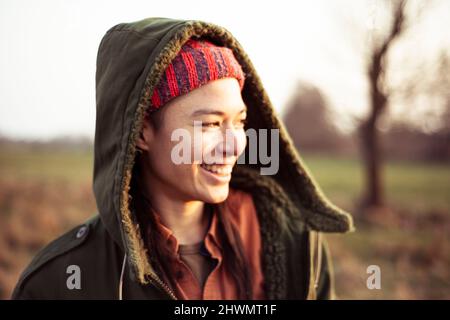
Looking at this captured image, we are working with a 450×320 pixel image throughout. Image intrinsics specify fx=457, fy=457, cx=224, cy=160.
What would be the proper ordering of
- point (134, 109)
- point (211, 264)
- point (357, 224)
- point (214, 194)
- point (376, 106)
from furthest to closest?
point (376, 106) < point (357, 224) < point (211, 264) < point (214, 194) < point (134, 109)

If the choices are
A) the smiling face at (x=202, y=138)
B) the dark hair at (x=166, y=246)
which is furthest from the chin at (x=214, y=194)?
the dark hair at (x=166, y=246)

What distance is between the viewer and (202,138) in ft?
6.17

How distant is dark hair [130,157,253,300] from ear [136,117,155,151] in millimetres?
190

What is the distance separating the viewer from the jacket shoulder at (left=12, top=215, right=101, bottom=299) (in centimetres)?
198

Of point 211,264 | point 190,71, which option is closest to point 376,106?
point 211,264

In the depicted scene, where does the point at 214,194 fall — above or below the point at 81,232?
above

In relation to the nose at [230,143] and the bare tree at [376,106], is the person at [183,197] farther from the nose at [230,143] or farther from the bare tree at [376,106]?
the bare tree at [376,106]

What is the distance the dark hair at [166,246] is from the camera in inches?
79.9

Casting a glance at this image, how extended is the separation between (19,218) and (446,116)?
6.10 meters

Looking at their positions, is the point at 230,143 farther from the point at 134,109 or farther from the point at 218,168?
the point at 134,109

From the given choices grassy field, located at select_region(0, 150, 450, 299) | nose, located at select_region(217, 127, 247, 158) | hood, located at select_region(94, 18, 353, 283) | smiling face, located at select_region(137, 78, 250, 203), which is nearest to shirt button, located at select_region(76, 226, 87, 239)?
hood, located at select_region(94, 18, 353, 283)

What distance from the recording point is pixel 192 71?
1.86 m

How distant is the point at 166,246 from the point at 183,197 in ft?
0.75

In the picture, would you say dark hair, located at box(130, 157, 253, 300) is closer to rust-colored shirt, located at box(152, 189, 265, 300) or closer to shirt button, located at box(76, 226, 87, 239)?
rust-colored shirt, located at box(152, 189, 265, 300)
